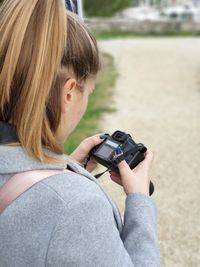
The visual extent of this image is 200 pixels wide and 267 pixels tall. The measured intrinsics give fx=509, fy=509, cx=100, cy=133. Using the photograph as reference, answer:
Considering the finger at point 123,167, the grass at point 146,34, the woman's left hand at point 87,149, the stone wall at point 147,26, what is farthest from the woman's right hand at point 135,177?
the stone wall at point 147,26

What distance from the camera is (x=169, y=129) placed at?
6.79 m

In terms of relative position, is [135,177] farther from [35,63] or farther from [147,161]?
[35,63]

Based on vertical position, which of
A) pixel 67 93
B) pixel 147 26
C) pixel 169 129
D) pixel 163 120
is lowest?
pixel 147 26

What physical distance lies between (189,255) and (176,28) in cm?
2226

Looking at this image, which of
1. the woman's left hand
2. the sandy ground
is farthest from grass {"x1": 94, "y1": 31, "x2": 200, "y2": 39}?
the woman's left hand

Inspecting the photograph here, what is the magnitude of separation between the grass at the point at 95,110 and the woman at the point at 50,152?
2847mm

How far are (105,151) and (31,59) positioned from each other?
499 millimetres

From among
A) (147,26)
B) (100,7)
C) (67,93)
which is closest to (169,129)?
(67,93)

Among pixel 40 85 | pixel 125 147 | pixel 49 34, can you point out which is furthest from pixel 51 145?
pixel 125 147

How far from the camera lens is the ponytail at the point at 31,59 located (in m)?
1.17

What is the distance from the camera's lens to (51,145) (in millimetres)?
1246

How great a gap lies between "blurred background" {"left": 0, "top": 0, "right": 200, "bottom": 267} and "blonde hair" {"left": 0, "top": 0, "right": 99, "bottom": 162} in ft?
0.97

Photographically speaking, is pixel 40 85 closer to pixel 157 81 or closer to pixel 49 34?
pixel 49 34

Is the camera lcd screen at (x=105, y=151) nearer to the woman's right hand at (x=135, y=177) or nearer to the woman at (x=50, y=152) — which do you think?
the woman's right hand at (x=135, y=177)
